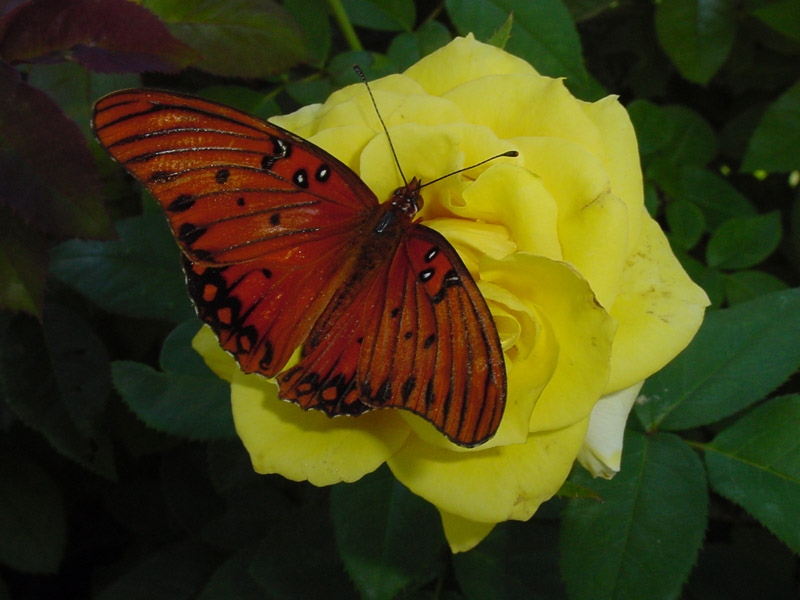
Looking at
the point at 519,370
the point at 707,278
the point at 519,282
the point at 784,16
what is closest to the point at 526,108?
the point at 519,282

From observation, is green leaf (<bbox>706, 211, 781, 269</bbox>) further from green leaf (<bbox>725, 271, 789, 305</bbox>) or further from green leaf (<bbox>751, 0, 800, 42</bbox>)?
green leaf (<bbox>751, 0, 800, 42</bbox>)

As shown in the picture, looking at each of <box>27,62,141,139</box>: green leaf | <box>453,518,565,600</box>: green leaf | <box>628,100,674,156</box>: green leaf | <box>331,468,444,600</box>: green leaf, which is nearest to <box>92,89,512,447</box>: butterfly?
<box>331,468,444,600</box>: green leaf

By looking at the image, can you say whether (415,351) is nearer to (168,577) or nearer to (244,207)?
(244,207)

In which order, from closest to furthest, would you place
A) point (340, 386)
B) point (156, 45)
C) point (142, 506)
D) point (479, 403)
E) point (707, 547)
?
1. point (479, 403)
2. point (340, 386)
3. point (156, 45)
4. point (707, 547)
5. point (142, 506)

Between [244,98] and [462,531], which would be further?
[244,98]

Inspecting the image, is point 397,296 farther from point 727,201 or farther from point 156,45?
point 727,201

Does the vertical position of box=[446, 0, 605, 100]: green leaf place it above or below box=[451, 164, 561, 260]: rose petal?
below

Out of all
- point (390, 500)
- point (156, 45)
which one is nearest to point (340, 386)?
point (390, 500)
